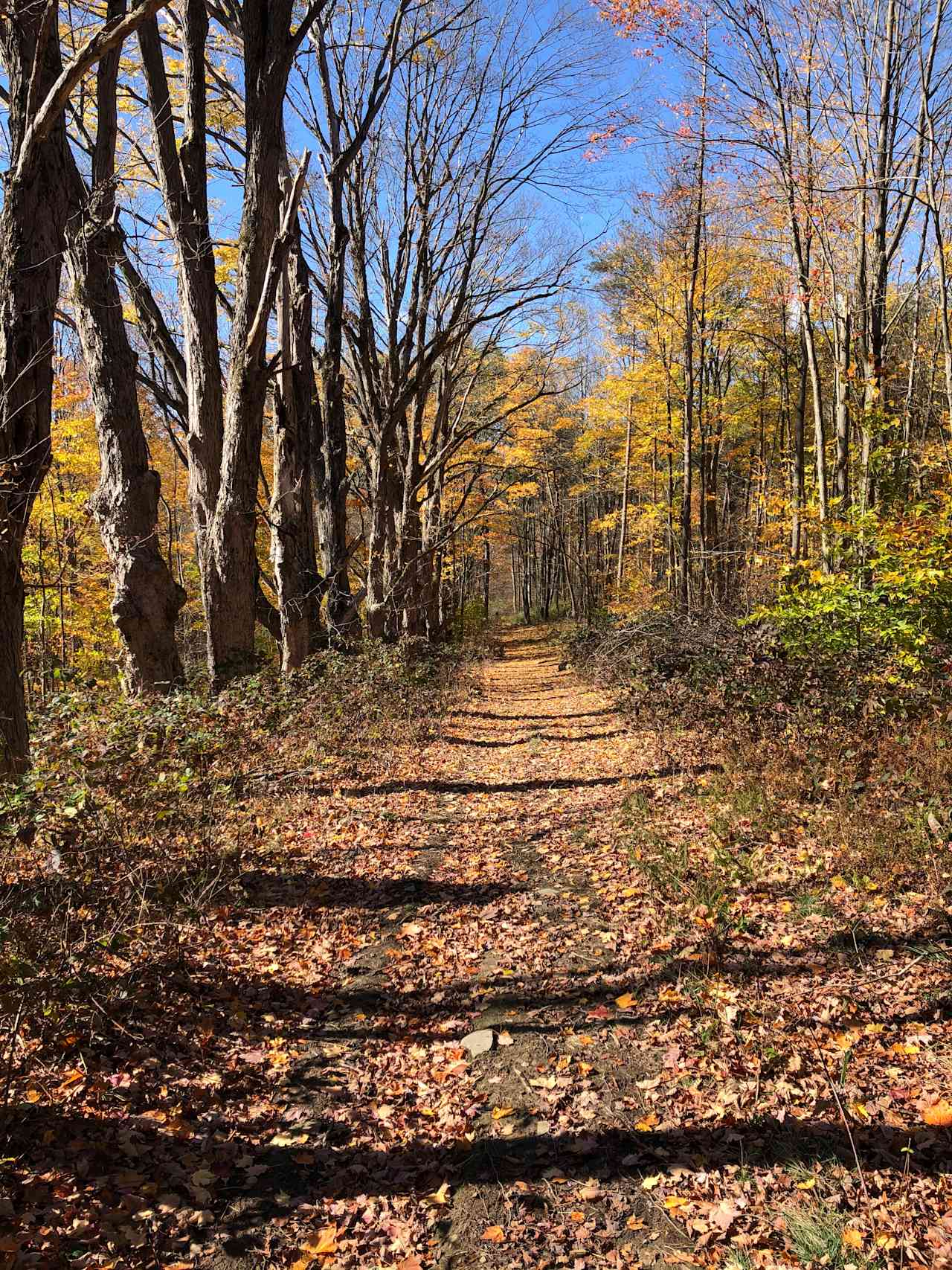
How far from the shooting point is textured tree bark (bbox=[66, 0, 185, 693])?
7.28 m

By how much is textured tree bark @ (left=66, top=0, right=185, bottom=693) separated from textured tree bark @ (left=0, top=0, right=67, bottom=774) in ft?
7.19

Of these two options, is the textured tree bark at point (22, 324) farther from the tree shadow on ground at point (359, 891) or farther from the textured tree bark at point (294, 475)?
the textured tree bark at point (294, 475)

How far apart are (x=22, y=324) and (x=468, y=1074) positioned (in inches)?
214

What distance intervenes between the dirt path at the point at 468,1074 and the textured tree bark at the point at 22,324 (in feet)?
9.44

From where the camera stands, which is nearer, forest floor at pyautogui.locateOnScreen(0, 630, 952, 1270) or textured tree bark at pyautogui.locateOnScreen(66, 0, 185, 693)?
forest floor at pyautogui.locateOnScreen(0, 630, 952, 1270)

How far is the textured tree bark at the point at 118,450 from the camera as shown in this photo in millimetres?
7281

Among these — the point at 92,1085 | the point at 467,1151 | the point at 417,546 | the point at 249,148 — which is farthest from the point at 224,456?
the point at 417,546

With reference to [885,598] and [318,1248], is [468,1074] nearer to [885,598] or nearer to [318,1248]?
[318,1248]

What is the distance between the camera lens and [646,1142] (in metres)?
3.03

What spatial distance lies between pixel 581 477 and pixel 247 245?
29.6 meters

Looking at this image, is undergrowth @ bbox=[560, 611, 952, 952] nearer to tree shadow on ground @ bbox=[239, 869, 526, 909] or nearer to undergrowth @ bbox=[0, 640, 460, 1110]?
tree shadow on ground @ bbox=[239, 869, 526, 909]

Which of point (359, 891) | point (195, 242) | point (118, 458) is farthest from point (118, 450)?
point (359, 891)

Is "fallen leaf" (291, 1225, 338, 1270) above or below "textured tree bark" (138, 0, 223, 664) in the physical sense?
below

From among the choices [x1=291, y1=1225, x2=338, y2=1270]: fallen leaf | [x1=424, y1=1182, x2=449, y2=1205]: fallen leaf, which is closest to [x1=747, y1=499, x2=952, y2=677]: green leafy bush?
[x1=424, y1=1182, x2=449, y2=1205]: fallen leaf
